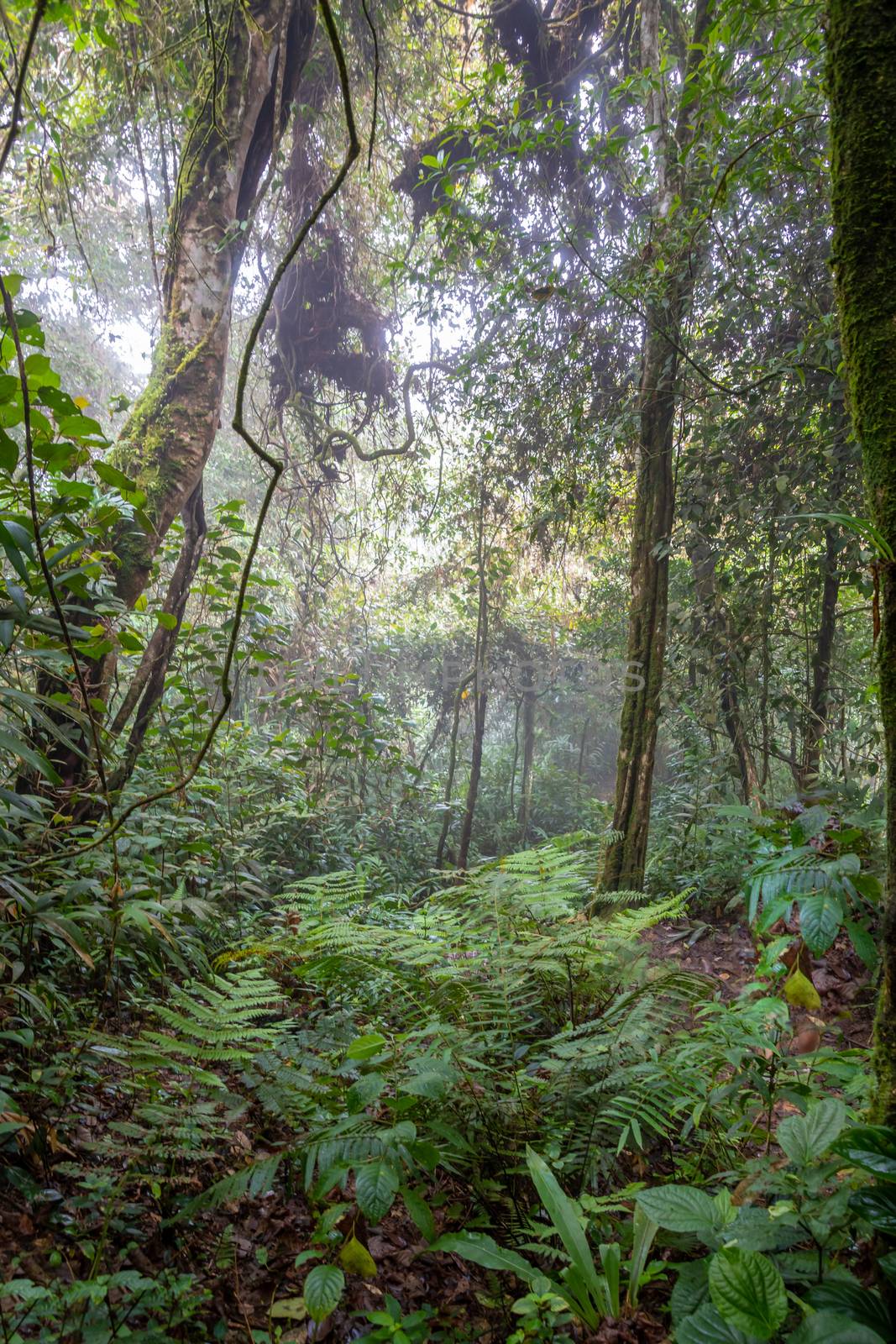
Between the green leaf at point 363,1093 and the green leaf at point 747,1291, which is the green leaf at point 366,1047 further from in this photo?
the green leaf at point 747,1291

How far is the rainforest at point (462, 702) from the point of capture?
1.36 meters

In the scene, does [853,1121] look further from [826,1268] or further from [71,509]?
[71,509]

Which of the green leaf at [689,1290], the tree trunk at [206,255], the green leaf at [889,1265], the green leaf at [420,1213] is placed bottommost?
the green leaf at [420,1213]

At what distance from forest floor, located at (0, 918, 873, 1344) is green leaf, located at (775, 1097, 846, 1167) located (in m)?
0.54

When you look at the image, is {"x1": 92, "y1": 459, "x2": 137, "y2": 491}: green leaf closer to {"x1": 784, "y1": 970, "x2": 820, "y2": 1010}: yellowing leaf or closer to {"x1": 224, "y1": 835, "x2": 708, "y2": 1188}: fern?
{"x1": 224, "y1": 835, "x2": 708, "y2": 1188}: fern

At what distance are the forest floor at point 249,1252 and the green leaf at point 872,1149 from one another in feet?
2.29

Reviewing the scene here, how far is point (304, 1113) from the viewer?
72.8 inches

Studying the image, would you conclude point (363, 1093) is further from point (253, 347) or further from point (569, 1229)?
point (253, 347)

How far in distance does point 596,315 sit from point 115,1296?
6774 millimetres

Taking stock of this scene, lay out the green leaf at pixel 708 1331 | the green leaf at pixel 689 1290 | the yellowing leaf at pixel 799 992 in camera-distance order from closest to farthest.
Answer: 1. the green leaf at pixel 708 1331
2. the green leaf at pixel 689 1290
3. the yellowing leaf at pixel 799 992

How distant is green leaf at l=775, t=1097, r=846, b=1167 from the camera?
1.20m

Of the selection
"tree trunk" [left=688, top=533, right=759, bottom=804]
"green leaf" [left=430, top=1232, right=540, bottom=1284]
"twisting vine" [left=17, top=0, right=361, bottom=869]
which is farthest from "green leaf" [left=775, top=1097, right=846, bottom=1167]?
"tree trunk" [left=688, top=533, right=759, bottom=804]

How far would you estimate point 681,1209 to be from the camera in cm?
121

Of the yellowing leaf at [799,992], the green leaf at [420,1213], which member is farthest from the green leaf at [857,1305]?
the green leaf at [420,1213]
